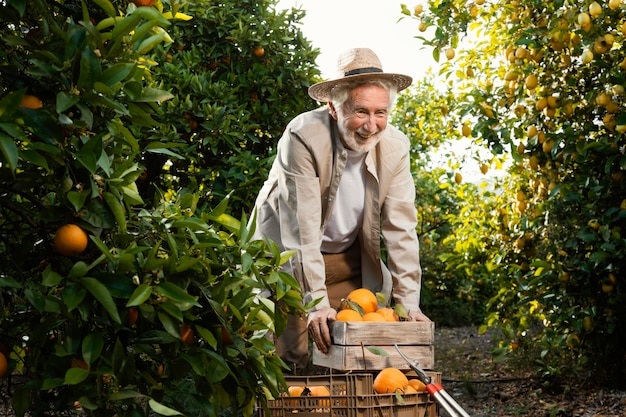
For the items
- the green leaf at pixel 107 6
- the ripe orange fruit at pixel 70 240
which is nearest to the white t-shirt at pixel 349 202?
the green leaf at pixel 107 6

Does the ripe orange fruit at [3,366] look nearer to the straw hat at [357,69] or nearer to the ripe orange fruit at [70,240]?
the ripe orange fruit at [70,240]

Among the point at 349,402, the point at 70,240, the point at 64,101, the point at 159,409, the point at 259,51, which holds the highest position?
the point at 259,51

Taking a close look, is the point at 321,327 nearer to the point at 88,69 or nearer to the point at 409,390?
the point at 409,390

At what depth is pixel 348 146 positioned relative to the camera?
347 cm

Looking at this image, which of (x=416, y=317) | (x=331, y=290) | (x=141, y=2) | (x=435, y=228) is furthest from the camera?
(x=435, y=228)

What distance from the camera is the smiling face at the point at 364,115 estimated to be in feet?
10.8

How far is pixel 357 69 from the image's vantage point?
11.0ft

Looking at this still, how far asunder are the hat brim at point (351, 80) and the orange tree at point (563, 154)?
1.52 m

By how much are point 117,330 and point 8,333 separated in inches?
13.9

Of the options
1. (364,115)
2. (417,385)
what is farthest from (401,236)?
(417,385)

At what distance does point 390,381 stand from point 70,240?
1207 millimetres

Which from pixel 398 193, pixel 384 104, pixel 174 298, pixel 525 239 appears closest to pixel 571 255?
pixel 525 239

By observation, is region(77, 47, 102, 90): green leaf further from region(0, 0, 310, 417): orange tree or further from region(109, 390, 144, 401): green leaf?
region(109, 390, 144, 401): green leaf

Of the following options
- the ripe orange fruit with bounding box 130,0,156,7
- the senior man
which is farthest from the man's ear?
the ripe orange fruit with bounding box 130,0,156,7
